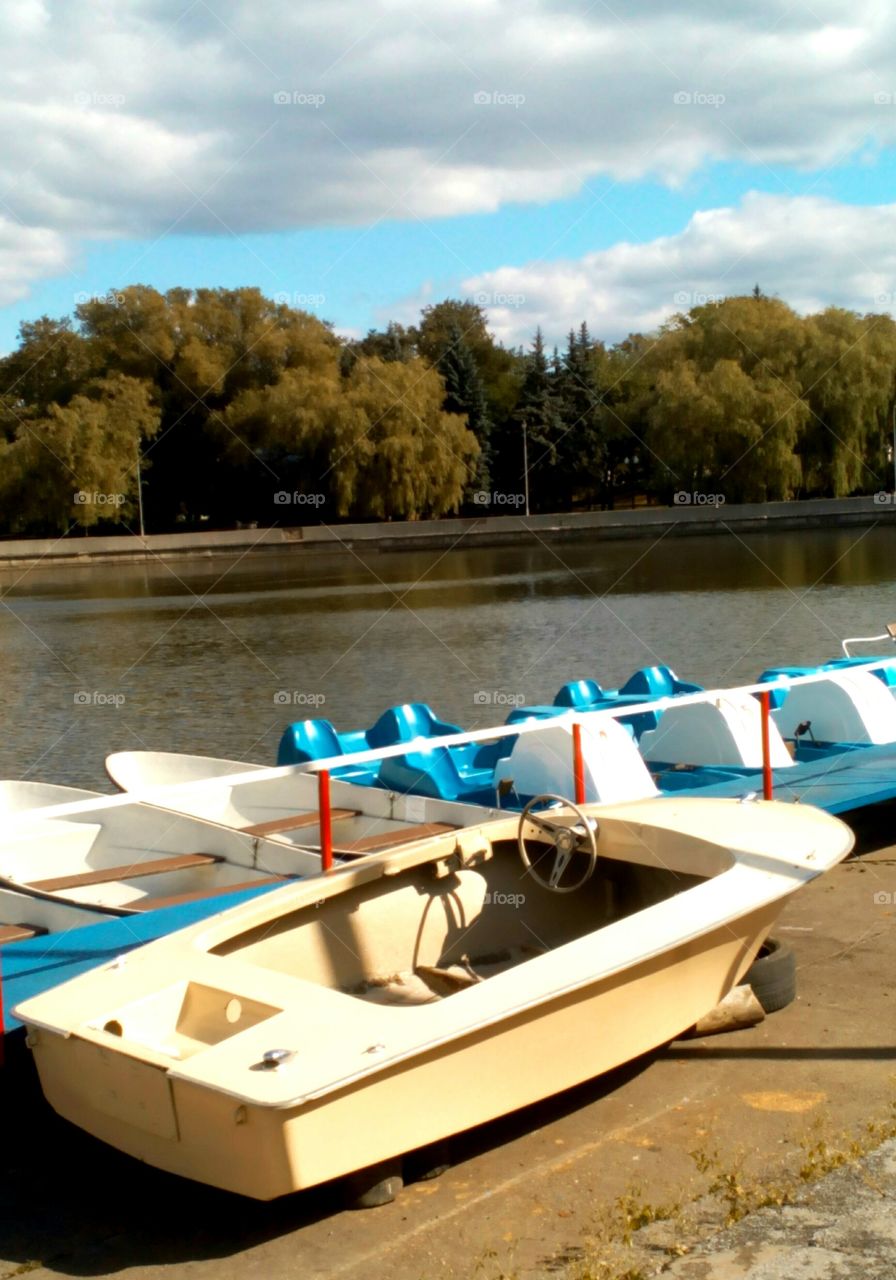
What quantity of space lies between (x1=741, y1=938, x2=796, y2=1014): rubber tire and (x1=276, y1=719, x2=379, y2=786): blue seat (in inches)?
189

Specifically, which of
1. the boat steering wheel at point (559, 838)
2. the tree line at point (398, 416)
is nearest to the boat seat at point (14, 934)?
the boat steering wheel at point (559, 838)

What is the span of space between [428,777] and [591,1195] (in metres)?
5.38

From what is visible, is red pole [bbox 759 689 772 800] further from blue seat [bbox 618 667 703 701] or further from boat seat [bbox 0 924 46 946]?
boat seat [bbox 0 924 46 946]

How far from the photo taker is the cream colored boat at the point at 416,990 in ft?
14.0

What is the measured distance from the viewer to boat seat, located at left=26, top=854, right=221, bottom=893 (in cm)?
819

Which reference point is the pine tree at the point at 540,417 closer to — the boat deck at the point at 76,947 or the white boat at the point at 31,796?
the white boat at the point at 31,796

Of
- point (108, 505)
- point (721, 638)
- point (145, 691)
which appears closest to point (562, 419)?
point (108, 505)

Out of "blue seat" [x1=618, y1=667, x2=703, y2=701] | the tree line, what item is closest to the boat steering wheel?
"blue seat" [x1=618, y1=667, x2=703, y2=701]

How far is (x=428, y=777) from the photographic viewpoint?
9.97m

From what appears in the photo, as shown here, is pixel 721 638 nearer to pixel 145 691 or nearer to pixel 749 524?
pixel 145 691

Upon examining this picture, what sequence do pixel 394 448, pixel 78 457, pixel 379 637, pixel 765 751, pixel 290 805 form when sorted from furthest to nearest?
pixel 78 457
pixel 394 448
pixel 379 637
pixel 290 805
pixel 765 751

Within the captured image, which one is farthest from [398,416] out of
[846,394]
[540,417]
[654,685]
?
Answer: [654,685]

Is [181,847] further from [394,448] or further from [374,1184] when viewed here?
[394,448]

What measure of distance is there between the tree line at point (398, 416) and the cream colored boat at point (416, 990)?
53690mm
